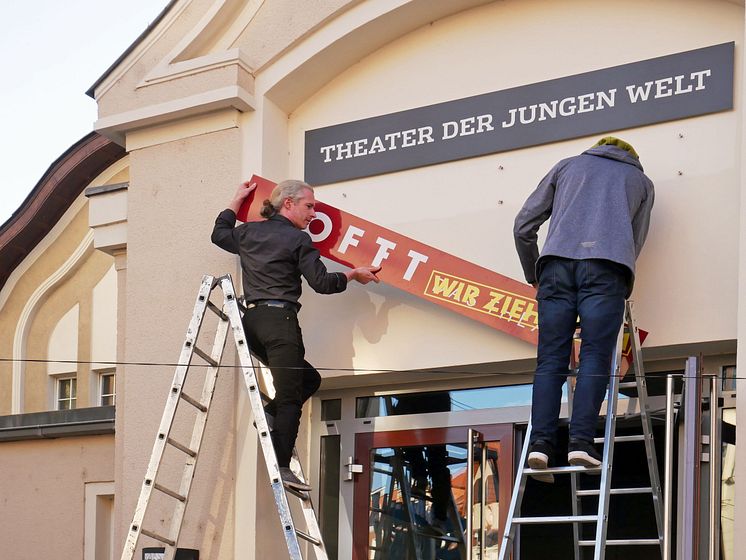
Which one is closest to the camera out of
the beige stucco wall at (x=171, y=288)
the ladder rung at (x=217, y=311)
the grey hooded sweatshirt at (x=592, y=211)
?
the grey hooded sweatshirt at (x=592, y=211)

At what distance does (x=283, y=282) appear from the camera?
759 cm

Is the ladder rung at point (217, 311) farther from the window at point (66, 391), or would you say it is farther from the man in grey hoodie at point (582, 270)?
the window at point (66, 391)

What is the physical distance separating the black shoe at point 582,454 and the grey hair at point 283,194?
8.41 feet

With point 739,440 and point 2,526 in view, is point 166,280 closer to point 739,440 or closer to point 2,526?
point 2,526

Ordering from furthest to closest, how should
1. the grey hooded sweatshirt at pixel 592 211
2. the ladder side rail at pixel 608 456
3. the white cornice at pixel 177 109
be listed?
Answer: the white cornice at pixel 177 109 < the grey hooded sweatshirt at pixel 592 211 < the ladder side rail at pixel 608 456

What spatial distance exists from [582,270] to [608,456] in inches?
37.9

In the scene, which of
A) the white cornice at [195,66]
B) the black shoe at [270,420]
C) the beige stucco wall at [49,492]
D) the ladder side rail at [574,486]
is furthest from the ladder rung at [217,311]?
the beige stucco wall at [49,492]

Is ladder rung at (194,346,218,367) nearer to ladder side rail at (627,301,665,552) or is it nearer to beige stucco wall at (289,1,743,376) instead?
beige stucco wall at (289,1,743,376)

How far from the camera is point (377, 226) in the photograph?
7.84 metres

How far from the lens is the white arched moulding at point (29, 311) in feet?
56.4

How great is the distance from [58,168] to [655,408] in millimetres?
10619

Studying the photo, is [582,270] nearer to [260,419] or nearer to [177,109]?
[260,419]

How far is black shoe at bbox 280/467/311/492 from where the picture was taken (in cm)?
705

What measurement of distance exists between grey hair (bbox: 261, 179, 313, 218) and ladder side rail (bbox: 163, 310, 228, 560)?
0.73 m
